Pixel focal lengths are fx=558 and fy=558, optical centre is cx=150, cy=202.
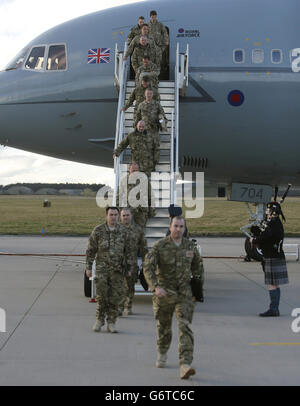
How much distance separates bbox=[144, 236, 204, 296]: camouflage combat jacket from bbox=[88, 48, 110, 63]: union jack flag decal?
27.1 ft

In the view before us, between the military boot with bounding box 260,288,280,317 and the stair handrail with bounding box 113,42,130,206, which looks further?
the stair handrail with bounding box 113,42,130,206

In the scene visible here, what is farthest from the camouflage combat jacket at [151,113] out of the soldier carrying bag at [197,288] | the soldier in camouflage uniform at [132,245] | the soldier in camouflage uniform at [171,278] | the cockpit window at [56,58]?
the soldier carrying bag at [197,288]

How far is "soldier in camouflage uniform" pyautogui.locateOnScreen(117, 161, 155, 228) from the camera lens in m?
10.6

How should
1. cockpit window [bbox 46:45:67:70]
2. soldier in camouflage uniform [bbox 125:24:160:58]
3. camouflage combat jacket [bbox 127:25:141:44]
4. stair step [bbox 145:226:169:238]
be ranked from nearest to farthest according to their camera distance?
1. stair step [bbox 145:226:169:238]
2. soldier in camouflage uniform [bbox 125:24:160:58]
3. camouflage combat jacket [bbox 127:25:141:44]
4. cockpit window [bbox 46:45:67:70]

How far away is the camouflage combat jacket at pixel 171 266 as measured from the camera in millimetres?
6336

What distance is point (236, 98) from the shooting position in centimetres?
1323

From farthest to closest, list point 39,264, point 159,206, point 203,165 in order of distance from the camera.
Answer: point 39,264, point 203,165, point 159,206

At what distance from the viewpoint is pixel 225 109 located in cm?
1331

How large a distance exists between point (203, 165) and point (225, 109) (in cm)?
161

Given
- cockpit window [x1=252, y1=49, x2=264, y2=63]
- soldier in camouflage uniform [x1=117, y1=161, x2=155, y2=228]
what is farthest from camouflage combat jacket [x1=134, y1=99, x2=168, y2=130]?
cockpit window [x1=252, y1=49, x2=264, y2=63]

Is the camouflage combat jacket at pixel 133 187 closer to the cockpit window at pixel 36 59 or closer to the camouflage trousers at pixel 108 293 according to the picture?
the camouflage trousers at pixel 108 293

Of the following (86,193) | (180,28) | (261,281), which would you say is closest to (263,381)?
(261,281)

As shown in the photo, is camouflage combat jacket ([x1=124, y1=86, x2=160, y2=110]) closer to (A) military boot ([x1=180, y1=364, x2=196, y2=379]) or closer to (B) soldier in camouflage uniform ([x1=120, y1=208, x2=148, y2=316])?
(B) soldier in camouflage uniform ([x1=120, y1=208, x2=148, y2=316])
